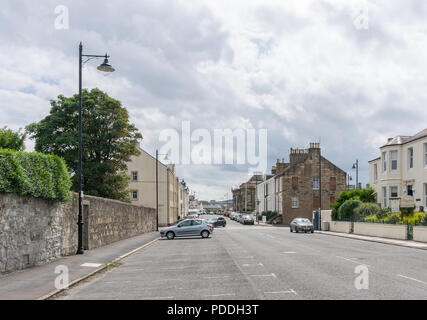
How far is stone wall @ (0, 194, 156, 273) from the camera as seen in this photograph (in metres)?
14.2

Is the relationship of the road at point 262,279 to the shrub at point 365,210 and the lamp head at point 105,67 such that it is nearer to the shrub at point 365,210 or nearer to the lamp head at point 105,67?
the lamp head at point 105,67

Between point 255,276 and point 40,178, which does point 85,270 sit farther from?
point 255,276

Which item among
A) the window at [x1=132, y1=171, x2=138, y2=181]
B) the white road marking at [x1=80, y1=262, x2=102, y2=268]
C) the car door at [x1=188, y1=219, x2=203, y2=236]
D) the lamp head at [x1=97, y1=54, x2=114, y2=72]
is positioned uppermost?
the lamp head at [x1=97, y1=54, x2=114, y2=72]

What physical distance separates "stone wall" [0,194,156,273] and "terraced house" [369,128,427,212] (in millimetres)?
22615

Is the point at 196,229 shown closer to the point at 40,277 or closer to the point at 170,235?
the point at 170,235

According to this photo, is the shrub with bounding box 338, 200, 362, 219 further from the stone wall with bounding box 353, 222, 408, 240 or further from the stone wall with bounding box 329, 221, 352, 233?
the stone wall with bounding box 353, 222, 408, 240

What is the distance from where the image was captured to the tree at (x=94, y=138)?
39.2m

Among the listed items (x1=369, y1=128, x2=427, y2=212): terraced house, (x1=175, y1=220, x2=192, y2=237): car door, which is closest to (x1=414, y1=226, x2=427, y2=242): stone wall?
(x1=369, y1=128, x2=427, y2=212): terraced house

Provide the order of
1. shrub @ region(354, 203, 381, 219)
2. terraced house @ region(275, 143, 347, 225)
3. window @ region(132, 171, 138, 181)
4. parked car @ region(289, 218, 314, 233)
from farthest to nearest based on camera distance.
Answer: terraced house @ region(275, 143, 347, 225)
window @ region(132, 171, 138, 181)
parked car @ region(289, 218, 314, 233)
shrub @ region(354, 203, 381, 219)

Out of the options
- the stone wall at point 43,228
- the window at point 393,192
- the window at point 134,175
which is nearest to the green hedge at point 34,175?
the stone wall at point 43,228

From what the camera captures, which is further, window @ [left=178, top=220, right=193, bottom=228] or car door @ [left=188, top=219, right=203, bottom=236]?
window @ [left=178, top=220, right=193, bottom=228]

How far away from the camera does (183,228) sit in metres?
35.9

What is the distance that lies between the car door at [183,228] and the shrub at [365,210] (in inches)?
614
